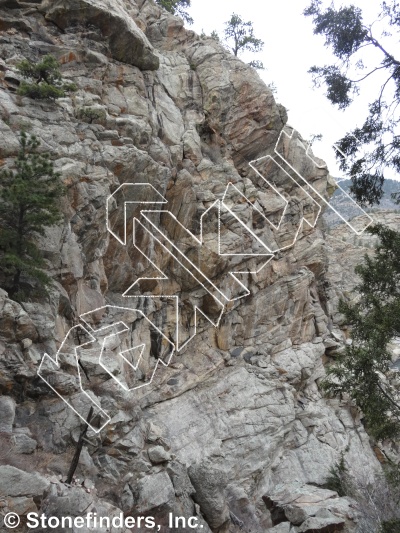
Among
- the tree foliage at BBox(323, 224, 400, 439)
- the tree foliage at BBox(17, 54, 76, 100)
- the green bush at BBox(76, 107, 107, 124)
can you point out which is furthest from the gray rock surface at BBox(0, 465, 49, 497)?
the green bush at BBox(76, 107, 107, 124)

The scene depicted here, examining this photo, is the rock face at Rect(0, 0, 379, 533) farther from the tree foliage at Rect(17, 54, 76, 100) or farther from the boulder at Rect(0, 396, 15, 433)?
the tree foliage at Rect(17, 54, 76, 100)

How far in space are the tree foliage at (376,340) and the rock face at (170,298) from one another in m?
4.87

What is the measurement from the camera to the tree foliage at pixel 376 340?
908 cm

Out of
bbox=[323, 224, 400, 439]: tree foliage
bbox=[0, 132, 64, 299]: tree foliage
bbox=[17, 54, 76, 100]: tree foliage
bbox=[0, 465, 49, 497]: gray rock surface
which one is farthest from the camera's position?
bbox=[17, 54, 76, 100]: tree foliage

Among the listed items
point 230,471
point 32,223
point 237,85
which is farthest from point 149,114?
point 230,471

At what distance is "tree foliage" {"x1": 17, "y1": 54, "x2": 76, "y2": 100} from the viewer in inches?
596

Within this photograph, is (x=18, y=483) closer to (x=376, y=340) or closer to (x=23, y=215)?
(x=23, y=215)

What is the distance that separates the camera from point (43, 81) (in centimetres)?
1588

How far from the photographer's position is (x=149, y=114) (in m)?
19.2

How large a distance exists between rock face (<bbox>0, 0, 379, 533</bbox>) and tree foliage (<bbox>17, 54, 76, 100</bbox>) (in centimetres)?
42

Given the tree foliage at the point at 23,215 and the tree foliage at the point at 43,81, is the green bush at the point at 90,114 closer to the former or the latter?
the tree foliage at the point at 43,81

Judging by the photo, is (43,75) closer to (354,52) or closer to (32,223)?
(32,223)

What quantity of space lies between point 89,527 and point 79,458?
2.19 m

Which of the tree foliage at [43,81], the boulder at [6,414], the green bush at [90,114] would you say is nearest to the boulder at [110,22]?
the tree foliage at [43,81]
